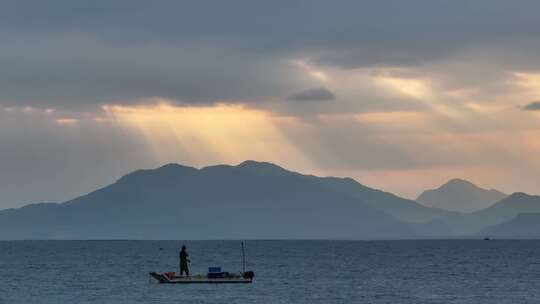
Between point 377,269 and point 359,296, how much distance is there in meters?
52.5

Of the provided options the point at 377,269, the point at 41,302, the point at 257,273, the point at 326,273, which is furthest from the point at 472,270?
the point at 41,302

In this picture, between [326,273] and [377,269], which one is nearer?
[326,273]

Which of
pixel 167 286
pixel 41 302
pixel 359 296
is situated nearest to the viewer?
pixel 41 302

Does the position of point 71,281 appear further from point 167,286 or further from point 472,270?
point 472,270

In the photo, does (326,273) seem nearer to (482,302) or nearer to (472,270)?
(472,270)

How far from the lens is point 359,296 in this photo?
89000 mm

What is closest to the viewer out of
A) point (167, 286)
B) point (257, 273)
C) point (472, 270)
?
point (167, 286)

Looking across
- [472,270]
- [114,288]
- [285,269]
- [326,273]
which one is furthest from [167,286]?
[472,270]

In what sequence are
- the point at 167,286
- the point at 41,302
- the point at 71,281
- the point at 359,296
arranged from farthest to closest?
the point at 71,281
the point at 167,286
the point at 359,296
the point at 41,302

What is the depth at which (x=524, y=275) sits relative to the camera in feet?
417

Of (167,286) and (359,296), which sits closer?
(359,296)

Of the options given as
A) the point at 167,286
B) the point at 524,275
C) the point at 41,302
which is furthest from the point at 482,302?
the point at 524,275

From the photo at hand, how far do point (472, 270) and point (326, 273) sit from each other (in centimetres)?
2301

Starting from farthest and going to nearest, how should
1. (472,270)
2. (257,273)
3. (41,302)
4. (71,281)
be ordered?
(472,270)
(257,273)
(71,281)
(41,302)
